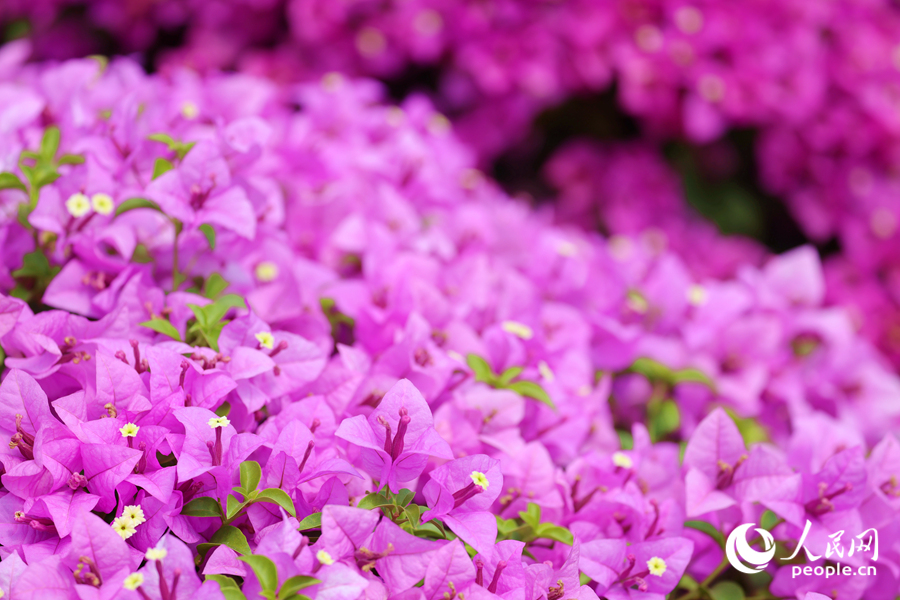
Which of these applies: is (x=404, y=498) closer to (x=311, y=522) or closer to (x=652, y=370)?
(x=311, y=522)

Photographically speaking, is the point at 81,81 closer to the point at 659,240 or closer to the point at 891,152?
the point at 659,240

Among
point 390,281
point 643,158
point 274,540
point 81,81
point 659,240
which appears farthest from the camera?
point 643,158

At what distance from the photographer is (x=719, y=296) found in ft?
4.88

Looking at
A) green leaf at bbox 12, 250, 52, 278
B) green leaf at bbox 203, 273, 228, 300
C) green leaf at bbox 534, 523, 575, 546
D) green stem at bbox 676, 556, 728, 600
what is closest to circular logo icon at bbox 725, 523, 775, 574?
green stem at bbox 676, 556, 728, 600

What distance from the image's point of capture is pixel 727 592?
102 centimetres

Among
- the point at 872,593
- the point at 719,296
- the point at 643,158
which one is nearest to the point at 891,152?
the point at 643,158

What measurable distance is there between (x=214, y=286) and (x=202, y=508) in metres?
0.35

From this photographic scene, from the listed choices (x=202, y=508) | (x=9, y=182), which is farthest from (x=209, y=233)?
(x=202, y=508)

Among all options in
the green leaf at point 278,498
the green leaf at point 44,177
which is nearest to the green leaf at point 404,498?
the green leaf at point 278,498

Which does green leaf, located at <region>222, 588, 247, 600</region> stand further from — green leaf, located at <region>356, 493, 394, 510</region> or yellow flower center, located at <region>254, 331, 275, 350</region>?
yellow flower center, located at <region>254, 331, 275, 350</region>

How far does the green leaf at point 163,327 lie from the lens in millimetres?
946

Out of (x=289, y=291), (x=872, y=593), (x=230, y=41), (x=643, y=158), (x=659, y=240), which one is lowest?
(x=872, y=593)

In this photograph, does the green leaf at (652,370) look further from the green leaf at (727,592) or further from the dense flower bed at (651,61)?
the dense flower bed at (651,61)

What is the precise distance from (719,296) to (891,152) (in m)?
1.05
